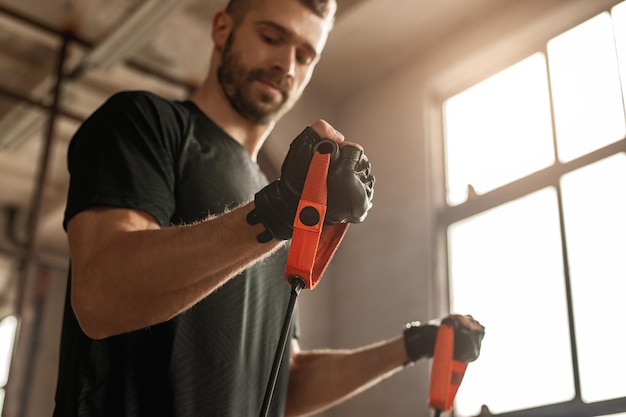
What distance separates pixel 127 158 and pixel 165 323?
24cm

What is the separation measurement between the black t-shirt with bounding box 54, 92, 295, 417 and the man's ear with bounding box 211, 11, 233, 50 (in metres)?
0.32

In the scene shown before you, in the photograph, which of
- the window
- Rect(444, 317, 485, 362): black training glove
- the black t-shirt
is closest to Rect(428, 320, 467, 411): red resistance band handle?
Rect(444, 317, 485, 362): black training glove

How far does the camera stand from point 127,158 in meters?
1.12

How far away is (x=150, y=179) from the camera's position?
112cm

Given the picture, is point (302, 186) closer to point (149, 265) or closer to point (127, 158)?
point (149, 265)

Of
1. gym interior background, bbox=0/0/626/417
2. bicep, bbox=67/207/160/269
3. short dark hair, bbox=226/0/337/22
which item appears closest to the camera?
bicep, bbox=67/207/160/269

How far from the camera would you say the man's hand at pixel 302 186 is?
2.87 feet

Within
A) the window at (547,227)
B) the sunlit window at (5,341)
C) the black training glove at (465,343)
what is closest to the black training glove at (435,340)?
the black training glove at (465,343)

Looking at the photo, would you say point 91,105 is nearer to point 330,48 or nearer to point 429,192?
point 330,48

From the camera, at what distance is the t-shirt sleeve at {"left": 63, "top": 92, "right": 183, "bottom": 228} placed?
1.08 metres

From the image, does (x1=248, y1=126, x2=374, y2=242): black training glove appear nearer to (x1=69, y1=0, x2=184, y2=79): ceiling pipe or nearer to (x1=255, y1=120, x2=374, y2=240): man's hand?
(x1=255, y1=120, x2=374, y2=240): man's hand

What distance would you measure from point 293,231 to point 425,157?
2.60 m

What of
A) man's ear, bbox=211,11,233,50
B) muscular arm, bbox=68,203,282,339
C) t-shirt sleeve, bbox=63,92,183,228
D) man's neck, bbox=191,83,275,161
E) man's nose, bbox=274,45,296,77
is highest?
man's ear, bbox=211,11,233,50

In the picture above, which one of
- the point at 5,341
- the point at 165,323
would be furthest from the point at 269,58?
the point at 5,341
